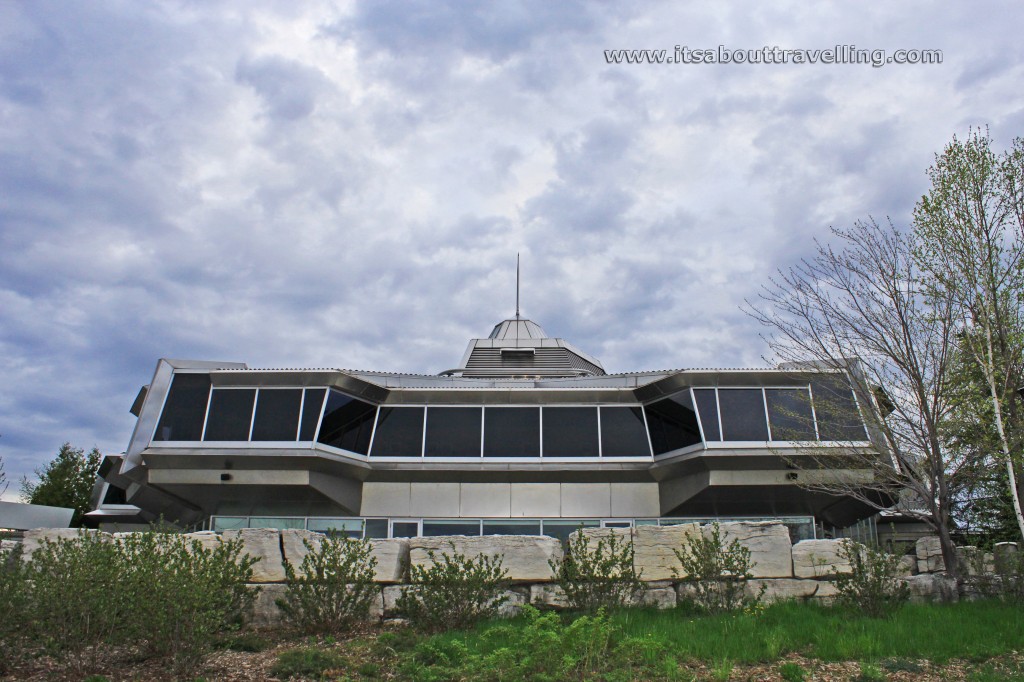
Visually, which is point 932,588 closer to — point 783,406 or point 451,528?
point 451,528

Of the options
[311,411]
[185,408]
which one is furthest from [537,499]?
[185,408]

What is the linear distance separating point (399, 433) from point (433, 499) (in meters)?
2.30

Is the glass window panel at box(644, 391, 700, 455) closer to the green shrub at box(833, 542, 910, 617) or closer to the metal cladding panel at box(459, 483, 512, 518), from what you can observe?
the metal cladding panel at box(459, 483, 512, 518)

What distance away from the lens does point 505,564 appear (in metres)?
11.7

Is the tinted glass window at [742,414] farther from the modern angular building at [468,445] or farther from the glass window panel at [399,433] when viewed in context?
the glass window panel at [399,433]

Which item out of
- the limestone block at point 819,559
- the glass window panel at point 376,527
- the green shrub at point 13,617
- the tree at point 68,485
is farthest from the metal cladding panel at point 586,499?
the tree at point 68,485

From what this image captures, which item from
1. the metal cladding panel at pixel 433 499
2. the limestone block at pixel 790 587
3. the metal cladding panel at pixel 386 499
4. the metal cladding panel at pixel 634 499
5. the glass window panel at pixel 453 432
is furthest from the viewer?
the metal cladding panel at pixel 386 499

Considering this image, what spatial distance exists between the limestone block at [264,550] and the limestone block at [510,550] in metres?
2.00

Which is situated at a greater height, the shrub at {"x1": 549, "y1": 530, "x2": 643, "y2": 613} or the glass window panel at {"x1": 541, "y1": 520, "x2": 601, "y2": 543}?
the glass window panel at {"x1": 541, "y1": 520, "x2": 601, "y2": 543}

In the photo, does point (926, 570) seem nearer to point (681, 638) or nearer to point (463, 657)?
point (681, 638)

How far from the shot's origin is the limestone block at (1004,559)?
453 inches

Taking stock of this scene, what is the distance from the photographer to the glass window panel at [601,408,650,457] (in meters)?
23.6

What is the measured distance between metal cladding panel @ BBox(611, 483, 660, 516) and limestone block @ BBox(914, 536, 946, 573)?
1125 centimetres

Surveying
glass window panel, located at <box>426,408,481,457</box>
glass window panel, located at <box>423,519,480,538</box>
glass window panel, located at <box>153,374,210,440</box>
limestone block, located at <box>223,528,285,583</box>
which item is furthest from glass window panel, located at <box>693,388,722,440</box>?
glass window panel, located at <box>153,374,210,440</box>
